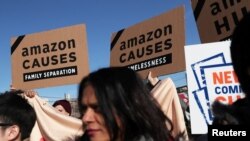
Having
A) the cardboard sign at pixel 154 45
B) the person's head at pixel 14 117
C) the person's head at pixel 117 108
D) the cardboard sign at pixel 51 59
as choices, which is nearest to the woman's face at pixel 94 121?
the person's head at pixel 117 108

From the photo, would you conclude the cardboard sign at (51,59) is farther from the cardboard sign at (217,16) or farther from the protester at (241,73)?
the protester at (241,73)

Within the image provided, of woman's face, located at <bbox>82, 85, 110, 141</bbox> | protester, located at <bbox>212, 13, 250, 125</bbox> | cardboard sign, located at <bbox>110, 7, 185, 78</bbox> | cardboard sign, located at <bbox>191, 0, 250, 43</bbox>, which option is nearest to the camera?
protester, located at <bbox>212, 13, 250, 125</bbox>

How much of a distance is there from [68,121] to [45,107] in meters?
0.22

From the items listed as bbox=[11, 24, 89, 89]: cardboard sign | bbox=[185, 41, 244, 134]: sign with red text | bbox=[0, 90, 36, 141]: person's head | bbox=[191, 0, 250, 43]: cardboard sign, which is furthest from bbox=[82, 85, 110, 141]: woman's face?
bbox=[11, 24, 89, 89]: cardboard sign

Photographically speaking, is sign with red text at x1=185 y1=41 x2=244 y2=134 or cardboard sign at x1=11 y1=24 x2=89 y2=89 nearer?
sign with red text at x1=185 y1=41 x2=244 y2=134

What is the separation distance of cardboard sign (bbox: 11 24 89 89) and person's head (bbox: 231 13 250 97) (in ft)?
13.0

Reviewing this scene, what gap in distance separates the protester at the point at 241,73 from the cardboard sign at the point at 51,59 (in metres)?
3.95

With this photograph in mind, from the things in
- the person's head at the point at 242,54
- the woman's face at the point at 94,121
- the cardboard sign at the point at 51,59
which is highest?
the cardboard sign at the point at 51,59

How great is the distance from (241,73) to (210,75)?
5.92 ft

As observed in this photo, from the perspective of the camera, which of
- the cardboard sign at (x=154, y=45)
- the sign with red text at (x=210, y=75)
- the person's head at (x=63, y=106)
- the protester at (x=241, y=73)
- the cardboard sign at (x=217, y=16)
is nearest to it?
the protester at (x=241, y=73)

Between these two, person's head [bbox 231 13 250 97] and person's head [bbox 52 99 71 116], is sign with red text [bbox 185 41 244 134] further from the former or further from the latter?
person's head [bbox 231 13 250 97]

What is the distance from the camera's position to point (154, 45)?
15.3 ft

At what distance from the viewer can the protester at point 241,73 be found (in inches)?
44.3

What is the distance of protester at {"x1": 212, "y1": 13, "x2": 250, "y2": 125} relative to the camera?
1.12 m
